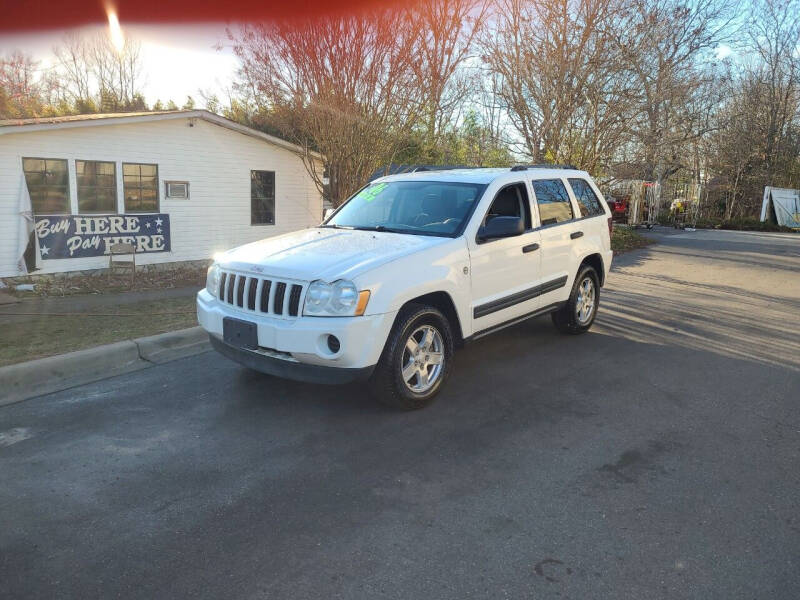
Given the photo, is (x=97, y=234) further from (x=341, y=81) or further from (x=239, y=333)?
(x=239, y=333)

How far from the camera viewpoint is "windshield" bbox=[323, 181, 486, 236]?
5.35 meters

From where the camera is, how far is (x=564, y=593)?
2.60m

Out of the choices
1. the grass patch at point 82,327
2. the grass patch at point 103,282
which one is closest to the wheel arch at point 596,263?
the grass patch at point 82,327

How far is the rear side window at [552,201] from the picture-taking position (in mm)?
6175

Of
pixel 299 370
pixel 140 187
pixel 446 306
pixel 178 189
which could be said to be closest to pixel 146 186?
pixel 140 187

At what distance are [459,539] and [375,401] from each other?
2.00 m

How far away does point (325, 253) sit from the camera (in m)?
4.67

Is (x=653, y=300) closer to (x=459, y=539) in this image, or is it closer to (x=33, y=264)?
(x=459, y=539)

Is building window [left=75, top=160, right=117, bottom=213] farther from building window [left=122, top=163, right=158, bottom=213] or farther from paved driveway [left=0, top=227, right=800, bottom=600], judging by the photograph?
paved driveway [left=0, top=227, right=800, bottom=600]

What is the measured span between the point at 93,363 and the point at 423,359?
3129mm

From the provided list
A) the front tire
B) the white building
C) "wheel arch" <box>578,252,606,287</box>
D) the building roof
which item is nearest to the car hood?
the front tire

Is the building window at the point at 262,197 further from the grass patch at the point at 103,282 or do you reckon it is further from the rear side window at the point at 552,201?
the rear side window at the point at 552,201

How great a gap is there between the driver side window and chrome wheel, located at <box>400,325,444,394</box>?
55.3 inches

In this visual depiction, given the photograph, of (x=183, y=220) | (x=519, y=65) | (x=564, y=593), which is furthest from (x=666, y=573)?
(x=519, y=65)
